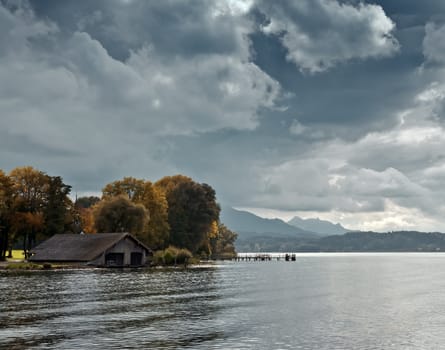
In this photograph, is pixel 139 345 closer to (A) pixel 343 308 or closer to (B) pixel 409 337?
(B) pixel 409 337

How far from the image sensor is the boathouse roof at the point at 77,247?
4038 inches

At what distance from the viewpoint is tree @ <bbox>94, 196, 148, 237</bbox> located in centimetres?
11244

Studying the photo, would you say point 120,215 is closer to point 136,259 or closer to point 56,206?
point 136,259

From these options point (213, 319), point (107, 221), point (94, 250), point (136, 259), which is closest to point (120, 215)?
point (107, 221)

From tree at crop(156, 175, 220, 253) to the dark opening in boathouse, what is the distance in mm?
24882

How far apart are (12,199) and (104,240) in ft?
69.2

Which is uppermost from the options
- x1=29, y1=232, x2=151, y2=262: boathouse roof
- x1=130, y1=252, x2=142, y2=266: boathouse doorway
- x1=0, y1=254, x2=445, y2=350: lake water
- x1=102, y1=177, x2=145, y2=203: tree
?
x1=102, y1=177, x2=145, y2=203: tree

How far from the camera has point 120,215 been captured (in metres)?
113

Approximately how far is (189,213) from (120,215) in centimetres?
2755

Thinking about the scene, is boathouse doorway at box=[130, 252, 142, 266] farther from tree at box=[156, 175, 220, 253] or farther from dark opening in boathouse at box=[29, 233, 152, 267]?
tree at box=[156, 175, 220, 253]

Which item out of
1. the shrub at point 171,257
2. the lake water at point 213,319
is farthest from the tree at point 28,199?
the lake water at point 213,319

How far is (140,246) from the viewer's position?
109812 millimetres

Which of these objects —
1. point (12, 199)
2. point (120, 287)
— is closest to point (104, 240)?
point (12, 199)

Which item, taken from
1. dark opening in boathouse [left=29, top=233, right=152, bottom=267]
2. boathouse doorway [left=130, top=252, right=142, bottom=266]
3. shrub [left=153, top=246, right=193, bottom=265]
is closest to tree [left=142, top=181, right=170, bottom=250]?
shrub [left=153, top=246, right=193, bottom=265]
